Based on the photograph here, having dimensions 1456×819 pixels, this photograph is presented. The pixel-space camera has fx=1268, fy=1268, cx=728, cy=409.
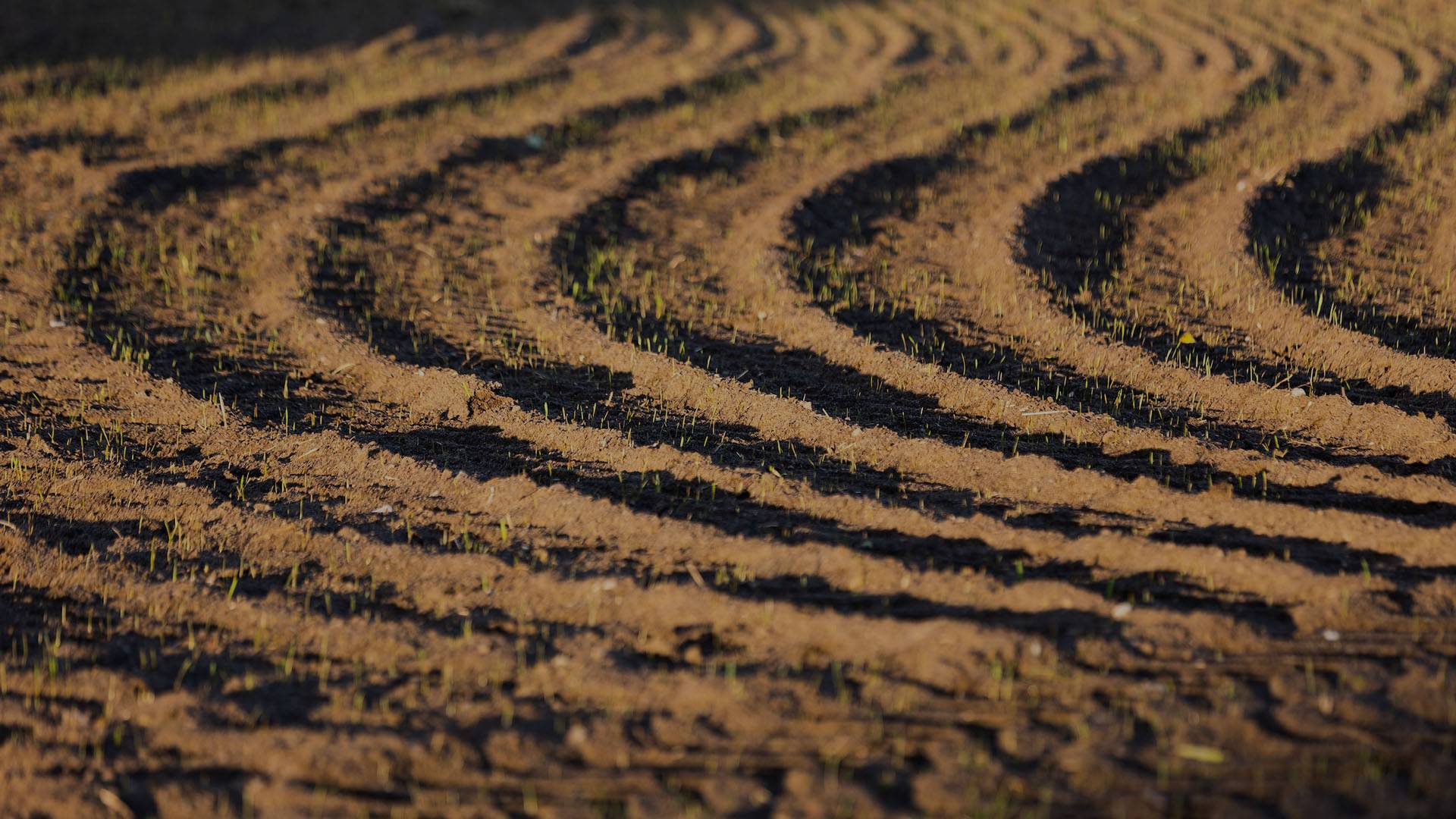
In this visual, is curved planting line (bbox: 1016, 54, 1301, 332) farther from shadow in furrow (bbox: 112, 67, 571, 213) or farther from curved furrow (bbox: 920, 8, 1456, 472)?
shadow in furrow (bbox: 112, 67, 571, 213)

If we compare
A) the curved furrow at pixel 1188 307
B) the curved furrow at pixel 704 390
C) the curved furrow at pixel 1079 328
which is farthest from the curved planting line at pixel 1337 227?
the curved furrow at pixel 704 390

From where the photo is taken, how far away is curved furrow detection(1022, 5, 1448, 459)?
4.04 meters

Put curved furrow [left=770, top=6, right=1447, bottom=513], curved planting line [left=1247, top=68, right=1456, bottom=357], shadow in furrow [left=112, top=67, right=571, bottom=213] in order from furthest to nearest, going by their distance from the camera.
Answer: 1. shadow in furrow [left=112, top=67, right=571, bottom=213]
2. curved planting line [left=1247, top=68, right=1456, bottom=357]
3. curved furrow [left=770, top=6, right=1447, bottom=513]

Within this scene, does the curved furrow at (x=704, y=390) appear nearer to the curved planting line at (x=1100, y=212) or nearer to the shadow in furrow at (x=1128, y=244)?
the shadow in furrow at (x=1128, y=244)

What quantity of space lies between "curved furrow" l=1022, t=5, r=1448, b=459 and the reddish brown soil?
0.02 m

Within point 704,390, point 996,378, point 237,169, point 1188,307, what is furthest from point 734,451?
point 237,169

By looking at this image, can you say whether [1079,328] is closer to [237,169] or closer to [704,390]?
[704,390]

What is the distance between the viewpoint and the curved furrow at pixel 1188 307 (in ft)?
13.3

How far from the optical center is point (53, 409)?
448 cm

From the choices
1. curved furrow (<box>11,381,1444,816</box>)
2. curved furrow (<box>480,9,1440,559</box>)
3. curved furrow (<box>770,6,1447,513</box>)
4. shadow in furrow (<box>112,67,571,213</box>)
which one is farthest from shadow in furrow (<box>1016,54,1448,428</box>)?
shadow in furrow (<box>112,67,571,213</box>)

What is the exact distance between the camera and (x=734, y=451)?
4094 mm

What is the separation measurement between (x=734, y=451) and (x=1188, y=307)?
6.96 ft

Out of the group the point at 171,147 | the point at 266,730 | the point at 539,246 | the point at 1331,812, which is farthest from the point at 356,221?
the point at 1331,812

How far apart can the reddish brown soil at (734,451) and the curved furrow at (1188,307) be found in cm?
2
